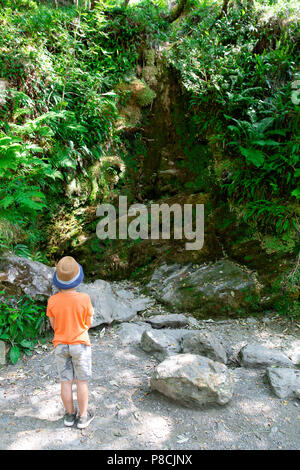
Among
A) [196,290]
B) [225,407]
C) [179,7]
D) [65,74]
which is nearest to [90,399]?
[225,407]

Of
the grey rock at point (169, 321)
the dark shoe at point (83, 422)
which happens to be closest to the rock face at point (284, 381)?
the grey rock at point (169, 321)

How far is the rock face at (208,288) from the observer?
17.1ft

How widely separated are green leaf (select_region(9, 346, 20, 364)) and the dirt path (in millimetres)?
73

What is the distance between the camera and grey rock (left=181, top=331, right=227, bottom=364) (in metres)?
3.74

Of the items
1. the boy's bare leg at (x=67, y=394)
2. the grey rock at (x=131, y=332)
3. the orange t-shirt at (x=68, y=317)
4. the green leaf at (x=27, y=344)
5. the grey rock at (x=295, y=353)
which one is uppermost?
the orange t-shirt at (x=68, y=317)

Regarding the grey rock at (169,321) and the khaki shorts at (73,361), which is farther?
the grey rock at (169,321)

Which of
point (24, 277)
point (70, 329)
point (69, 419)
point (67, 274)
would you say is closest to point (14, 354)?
point (24, 277)

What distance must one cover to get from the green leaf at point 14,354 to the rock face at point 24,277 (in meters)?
0.76

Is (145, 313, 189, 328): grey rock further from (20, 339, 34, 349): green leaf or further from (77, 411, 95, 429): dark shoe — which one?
(77, 411, 95, 429): dark shoe

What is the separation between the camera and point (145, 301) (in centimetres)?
552

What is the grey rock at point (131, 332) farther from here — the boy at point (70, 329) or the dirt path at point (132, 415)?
the boy at point (70, 329)

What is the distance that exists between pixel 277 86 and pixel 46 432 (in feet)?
22.1

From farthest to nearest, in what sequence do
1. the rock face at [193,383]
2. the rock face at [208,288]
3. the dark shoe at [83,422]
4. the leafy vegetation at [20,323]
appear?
the rock face at [208,288], the leafy vegetation at [20,323], the rock face at [193,383], the dark shoe at [83,422]

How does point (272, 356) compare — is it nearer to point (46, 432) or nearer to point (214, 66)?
point (46, 432)
